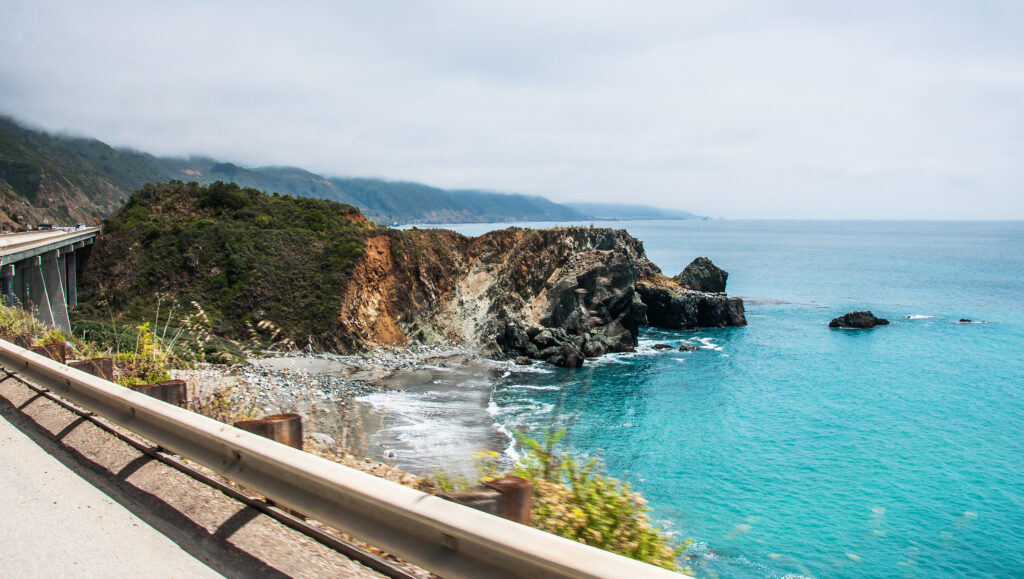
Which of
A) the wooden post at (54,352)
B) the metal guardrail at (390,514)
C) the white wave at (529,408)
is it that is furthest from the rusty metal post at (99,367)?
the white wave at (529,408)

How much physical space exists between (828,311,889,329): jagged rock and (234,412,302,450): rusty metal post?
200 feet

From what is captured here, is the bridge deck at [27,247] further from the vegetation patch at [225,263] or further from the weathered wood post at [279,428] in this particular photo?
the weathered wood post at [279,428]

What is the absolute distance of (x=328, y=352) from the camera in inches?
1435

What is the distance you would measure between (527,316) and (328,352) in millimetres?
15958

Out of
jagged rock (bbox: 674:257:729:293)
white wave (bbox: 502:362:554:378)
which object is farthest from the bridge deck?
jagged rock (bbox: 674:257:729:293)

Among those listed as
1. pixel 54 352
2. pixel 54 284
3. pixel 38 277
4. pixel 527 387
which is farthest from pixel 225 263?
pixel 54 352

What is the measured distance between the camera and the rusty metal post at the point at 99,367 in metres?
6.57

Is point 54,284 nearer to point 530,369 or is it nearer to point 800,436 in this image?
point 530,369

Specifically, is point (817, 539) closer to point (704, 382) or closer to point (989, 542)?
point (989, 542)

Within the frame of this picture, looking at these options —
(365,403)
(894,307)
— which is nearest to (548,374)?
(365,403)

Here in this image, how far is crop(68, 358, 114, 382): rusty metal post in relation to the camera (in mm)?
6570

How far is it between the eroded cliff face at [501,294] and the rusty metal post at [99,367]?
104ft

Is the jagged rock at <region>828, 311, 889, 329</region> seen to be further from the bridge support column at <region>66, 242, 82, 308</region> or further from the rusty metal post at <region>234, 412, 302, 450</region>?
the bridge support column at <region>66, 242, 82, 308</region>

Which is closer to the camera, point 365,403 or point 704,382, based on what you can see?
point 365,403
